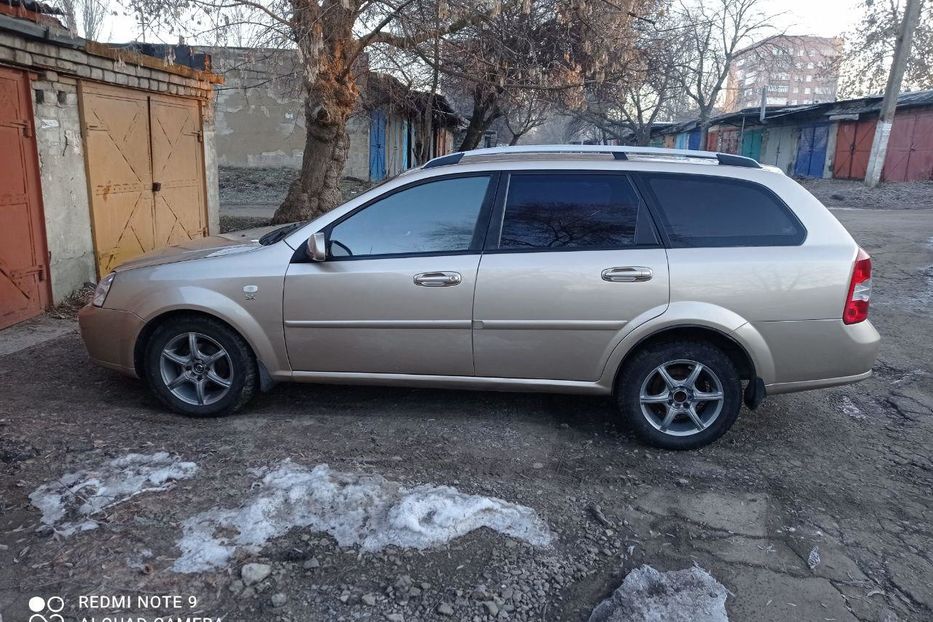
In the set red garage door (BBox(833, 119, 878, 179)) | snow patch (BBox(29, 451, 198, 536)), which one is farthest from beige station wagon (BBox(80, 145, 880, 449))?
red garage door (BBox(833, 119, 878, 179))

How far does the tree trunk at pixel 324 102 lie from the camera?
30.5 ft

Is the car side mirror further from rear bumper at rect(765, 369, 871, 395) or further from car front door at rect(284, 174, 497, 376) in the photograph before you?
rear bumper at rect(765, 369, 871, 395)

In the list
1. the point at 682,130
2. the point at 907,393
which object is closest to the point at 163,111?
the point at 907,393

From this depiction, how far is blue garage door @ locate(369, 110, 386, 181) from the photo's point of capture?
2536 cm

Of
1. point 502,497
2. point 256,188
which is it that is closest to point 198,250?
point 502,497

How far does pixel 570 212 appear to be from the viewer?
167 inches

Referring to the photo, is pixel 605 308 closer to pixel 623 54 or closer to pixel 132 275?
pixel 132 275

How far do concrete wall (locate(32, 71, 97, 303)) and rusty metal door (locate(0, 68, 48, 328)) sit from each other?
4.3 inches

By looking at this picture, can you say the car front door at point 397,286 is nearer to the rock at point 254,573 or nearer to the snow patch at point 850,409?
the rock at point 254,573

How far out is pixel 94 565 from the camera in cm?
289

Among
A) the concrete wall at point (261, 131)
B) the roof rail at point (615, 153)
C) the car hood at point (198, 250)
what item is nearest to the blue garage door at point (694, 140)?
the concrete wall at point (261, 131)

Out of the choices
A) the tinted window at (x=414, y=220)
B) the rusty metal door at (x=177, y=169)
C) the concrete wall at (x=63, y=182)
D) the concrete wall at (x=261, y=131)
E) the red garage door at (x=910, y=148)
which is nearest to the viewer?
the tinted window at (x=414, y=220)

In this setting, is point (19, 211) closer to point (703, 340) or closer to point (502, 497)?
point (502, 497)

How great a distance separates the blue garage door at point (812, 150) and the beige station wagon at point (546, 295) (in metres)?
32.6
